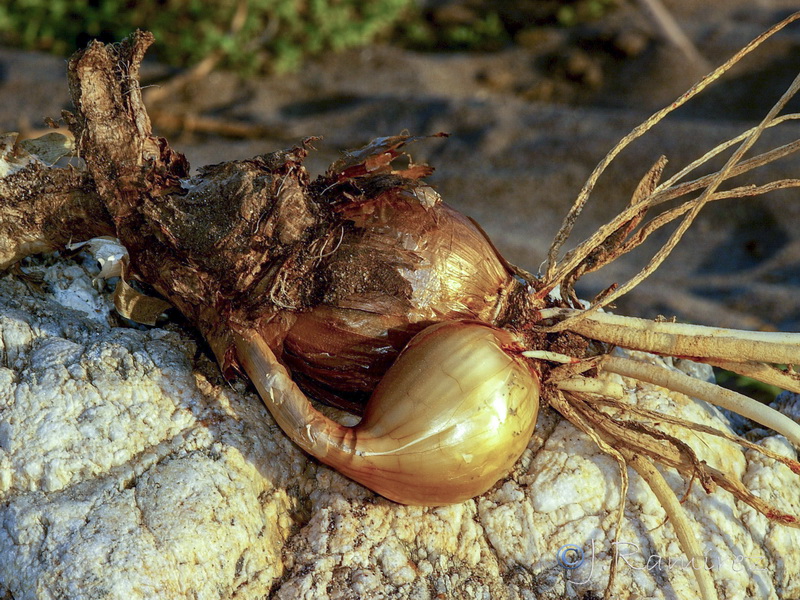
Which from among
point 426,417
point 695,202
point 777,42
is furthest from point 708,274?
point 426,417

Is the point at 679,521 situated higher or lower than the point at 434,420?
lower

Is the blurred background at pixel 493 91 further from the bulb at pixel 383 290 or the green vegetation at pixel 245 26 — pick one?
the bulb at pixel 383 290

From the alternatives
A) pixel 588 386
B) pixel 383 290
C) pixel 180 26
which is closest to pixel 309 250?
pixel 383 290

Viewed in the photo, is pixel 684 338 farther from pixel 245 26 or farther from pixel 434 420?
pixel 245 26

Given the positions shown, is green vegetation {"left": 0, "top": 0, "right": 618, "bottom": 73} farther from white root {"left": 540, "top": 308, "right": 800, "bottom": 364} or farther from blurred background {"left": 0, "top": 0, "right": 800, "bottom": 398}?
white root {"left": 540, "top": 308, "right": 800, "bottom": 364}

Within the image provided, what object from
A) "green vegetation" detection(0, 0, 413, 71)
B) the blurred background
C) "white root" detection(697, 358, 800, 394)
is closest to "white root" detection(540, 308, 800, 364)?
"white root" detection(697, 358, 800, 394)

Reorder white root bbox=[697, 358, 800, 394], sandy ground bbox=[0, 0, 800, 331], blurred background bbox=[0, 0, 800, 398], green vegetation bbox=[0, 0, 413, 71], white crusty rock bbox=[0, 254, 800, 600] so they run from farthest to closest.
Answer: green vegetation bbox=[0, 0, 413, 71], blurred background bbox=[0, 0, 800, 398], sandy ground bbox=[0, 0, 800, 331], white root bbox=[697, 358, 800, 394], white crusty rock bbox=[0, 254, 800, 600]

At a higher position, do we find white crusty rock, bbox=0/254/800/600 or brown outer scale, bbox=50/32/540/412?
brown outer scale, bbox=50/32/540/412

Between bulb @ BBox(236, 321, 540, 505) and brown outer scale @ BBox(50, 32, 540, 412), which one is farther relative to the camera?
brown outer scale @ BBox(50, 32, 540, 412)

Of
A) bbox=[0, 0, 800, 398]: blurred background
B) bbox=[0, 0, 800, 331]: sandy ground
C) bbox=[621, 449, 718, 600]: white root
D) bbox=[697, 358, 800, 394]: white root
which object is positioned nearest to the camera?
bbox=[621, 449, 718, 600]: white root
